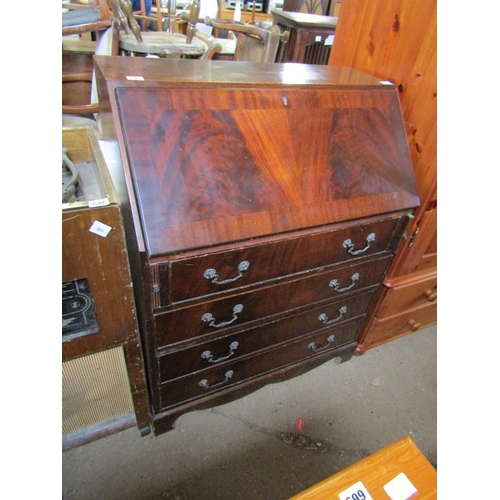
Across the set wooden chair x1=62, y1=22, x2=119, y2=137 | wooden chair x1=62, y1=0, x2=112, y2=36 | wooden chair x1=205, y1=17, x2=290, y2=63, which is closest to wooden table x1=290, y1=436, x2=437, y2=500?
wooden chair x1=62, y1=22, x2=119, y2=137

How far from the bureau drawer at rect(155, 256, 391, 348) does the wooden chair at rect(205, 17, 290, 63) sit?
163 cm

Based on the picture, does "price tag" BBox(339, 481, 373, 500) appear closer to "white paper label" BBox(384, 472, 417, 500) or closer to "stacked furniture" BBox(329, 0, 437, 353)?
"white paper label" BBox(384, 472, 417, 500)

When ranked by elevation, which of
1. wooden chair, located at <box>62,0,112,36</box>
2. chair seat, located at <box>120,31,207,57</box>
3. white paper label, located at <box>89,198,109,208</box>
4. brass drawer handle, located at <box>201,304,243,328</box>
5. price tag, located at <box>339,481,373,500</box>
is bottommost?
price tag, located at <box>339,481,373,500</box>

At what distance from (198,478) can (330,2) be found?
4523mm

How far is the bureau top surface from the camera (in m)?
0.78

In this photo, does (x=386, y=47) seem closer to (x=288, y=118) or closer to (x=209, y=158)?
(x=288, y=118)

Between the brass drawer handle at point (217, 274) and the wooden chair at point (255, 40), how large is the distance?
69.9 inches

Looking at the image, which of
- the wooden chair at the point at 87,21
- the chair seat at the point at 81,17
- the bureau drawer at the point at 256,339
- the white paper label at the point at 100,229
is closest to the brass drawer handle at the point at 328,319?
the bureau drawer at the point at 256,339

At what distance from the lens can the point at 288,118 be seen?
936 millimetres

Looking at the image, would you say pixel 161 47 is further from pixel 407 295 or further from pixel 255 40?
pixel 407 295

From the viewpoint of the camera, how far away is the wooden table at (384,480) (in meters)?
0.75
